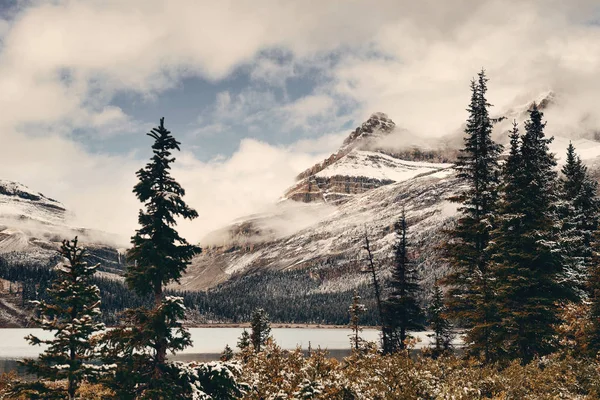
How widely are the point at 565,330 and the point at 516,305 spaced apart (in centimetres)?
358

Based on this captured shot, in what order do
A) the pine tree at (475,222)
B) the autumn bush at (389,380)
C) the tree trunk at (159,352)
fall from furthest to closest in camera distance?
the pine tree at (475,222) → the tree trunk at (159,352) → the autumn bush at (389,380)

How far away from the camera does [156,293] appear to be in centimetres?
1811

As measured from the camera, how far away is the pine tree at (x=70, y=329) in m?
22.5

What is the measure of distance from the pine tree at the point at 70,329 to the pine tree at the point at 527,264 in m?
20.7

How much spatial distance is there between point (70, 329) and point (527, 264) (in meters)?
23.6

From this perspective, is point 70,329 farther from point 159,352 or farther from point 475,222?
point 475,222

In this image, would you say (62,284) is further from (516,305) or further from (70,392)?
(516,305)

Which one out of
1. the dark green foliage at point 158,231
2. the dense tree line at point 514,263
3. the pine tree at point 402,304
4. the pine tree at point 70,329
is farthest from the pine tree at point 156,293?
the pine tree at point 402,304

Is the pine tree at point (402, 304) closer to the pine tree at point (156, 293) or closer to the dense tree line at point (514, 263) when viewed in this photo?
the dense tree line at point (514, 263)

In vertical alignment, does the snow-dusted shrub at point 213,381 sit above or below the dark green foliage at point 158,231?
below

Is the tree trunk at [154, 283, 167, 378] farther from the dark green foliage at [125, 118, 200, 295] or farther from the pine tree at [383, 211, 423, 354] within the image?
the pine tree at [383, 211, 423, 354]

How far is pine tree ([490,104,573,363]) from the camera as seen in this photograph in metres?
25.4

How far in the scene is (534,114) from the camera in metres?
36.4

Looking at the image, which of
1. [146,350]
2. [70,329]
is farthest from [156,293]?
[70,329]
